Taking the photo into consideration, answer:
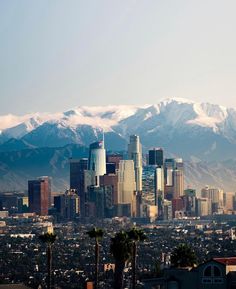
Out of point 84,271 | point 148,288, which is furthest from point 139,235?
point 84,271

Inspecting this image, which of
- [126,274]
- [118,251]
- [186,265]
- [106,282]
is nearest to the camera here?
[186,265]

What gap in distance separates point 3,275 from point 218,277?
100.0 metres

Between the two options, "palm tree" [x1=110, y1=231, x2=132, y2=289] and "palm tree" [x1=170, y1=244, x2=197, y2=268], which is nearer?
"palm tree" [x1=170, y1=244, x2=197, y2=268]

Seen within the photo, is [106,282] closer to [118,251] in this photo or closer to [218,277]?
[118,251]

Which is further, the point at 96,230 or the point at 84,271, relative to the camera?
the point at 84,271

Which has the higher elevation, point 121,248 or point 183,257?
point 121,248

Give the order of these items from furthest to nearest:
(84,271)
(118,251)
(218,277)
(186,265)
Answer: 1. (84,271)
2. (118,251)
3. (186,265)
4. (218,277)

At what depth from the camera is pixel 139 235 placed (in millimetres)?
109375

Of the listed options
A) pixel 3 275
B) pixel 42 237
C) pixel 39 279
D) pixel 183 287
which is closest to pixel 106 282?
pixel 39 279

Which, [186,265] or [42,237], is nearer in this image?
[186,265]

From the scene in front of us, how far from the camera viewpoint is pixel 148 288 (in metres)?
90.6

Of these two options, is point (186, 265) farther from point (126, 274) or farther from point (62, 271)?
point (62, 271)

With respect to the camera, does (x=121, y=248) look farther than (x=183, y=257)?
Yes

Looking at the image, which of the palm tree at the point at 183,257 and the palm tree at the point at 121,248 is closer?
the palm tree at the point at 183,257
